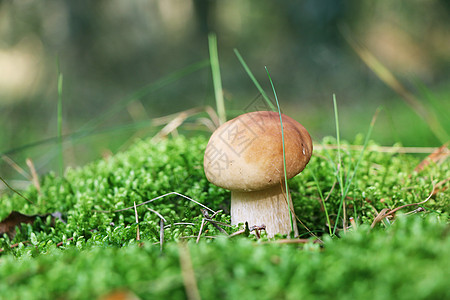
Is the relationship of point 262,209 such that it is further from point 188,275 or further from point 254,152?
point 188,275

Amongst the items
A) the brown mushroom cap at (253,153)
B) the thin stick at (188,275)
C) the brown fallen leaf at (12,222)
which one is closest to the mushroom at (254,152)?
the brown mushroom cap at (253,153)

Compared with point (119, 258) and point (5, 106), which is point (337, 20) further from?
point (119, 258)

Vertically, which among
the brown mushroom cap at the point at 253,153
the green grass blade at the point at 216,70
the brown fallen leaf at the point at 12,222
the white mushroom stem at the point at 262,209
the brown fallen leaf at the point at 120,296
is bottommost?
the brown fallen leaf at the point at 12,222

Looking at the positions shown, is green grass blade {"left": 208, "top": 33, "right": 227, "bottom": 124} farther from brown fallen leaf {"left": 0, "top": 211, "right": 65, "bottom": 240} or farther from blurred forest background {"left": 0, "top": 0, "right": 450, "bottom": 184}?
blurred forest background {"left": 0, "top": 0, "right": 450, "bottom": 184}

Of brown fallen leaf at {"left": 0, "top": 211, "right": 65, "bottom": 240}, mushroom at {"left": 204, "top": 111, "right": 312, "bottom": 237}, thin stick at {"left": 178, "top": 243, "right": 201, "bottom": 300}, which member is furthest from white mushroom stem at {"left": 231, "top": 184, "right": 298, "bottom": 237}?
brown fallen leaf at {"left": 0, "top": 211, "right": 65, "bottom": 240}

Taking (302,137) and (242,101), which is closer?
(302,137)

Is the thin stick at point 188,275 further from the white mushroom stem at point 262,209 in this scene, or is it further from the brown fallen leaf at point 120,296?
the white mushroom stem at point 262,209

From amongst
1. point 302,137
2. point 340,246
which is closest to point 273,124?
point 302,137
